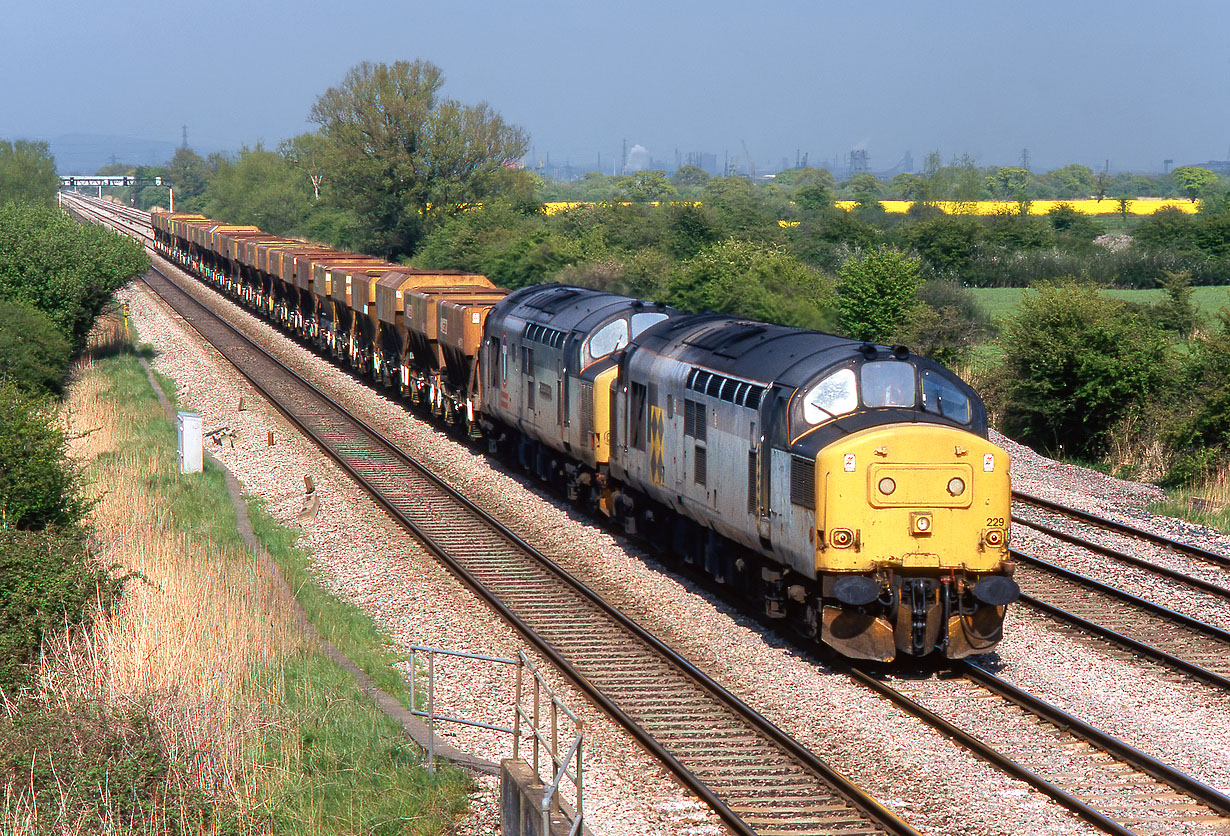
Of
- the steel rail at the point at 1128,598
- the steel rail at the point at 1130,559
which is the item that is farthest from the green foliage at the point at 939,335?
the steel rail at the point at 1128,598

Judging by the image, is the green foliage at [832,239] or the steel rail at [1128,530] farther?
the green foliage at [832,239]

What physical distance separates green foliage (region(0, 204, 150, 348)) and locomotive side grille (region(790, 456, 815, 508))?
29908 mm

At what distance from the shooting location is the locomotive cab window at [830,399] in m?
14.0

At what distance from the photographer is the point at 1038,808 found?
1036cm

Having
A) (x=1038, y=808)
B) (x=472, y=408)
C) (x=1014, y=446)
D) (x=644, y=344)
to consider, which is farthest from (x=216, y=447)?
(x=1038, y=808)

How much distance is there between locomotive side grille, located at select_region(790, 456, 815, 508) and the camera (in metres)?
13.5

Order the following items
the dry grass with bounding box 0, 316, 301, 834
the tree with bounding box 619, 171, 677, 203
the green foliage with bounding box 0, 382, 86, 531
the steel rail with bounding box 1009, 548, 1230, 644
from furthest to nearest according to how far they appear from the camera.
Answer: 1. the tree with bounding box 619, 171, 677, 203
2. the green foliage with bounding box 0, 382, 86, 531
3. the steel rail with bounding box 1009, 548, 1230, 644
4. the dry grass with bounding box 0, 316, 301, 834

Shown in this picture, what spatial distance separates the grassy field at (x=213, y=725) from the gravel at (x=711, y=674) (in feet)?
2.32

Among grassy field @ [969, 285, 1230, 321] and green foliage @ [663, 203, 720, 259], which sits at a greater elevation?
green foliage @ [663, 203, 720, 259]

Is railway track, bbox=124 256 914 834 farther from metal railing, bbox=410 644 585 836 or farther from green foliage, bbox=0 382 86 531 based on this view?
green foliage, bbox=0 382 86 531

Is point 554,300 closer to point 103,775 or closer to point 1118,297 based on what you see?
point 103,775

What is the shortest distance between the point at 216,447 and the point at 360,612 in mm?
13724

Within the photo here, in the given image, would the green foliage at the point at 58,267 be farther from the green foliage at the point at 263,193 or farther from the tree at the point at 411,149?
the green foliage at the point at 263,193

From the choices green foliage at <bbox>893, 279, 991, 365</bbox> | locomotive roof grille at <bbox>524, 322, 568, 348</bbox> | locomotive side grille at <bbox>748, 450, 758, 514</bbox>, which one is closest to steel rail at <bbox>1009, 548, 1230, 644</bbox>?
locomotive side grille at <bbox>748, 450, 758, 514</bbox>
